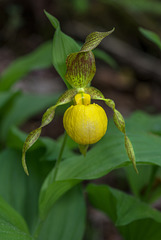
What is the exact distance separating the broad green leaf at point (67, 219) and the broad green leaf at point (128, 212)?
8 centimetres

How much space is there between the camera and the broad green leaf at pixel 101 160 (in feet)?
4.03

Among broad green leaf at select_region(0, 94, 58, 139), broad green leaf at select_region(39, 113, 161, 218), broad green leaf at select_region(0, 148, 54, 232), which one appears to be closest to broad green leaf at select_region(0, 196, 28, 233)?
broad green leaf at select_region(39, 113, 161, 218)

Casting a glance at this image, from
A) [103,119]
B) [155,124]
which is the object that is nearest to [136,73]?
[155,124]

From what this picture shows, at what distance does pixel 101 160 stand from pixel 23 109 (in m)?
1.36

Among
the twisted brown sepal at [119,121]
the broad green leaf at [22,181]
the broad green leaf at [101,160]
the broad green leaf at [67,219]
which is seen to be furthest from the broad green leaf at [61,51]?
the broad green leaf at [67,219]

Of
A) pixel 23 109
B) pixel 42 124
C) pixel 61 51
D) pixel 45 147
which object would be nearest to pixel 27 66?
pixel 23 109

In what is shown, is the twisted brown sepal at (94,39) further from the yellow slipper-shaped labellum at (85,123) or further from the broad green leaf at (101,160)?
the broad green leaf at (101,160)

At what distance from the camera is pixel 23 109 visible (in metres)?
2.51

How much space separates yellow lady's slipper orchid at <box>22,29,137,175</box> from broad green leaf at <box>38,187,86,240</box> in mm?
483

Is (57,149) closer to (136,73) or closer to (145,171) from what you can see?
(145,171)

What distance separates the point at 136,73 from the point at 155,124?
7.85 ft

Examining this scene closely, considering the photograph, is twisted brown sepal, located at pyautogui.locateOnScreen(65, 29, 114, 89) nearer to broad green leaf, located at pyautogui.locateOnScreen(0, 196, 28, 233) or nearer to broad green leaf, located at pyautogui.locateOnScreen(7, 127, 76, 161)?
broad green leaf, located at pyautogui.locateOnScreen(7, 127, 76, 161)

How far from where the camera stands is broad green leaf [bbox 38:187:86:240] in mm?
1510

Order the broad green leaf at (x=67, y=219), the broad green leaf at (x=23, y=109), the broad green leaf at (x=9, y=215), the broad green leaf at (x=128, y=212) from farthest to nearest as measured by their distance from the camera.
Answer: the broad green leaf at (x=23, y=109), the broad green leaf at (x=67, y=219), the broad green leaf at (x=128, y=212), the broad green leaf at (x=9, y=215)
